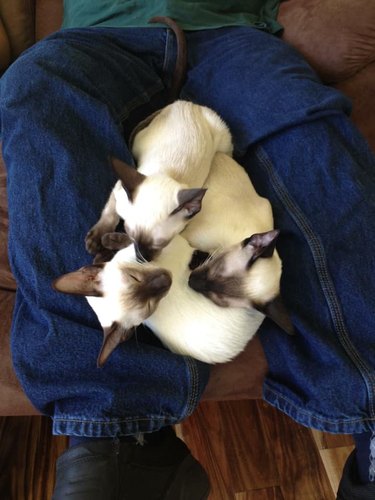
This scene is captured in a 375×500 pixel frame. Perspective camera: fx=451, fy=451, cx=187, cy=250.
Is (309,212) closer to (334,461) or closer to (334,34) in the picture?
(334,34)

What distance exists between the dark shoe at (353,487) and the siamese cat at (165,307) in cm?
42

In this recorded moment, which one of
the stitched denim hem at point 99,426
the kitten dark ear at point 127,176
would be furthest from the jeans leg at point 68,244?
the kitten dark ear at point 127,176

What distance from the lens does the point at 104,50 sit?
1.42m

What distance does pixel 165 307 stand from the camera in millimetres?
1130

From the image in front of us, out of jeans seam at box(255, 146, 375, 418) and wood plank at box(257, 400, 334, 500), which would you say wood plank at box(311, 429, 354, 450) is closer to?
wood plank at box(257, 400, 334, 500)

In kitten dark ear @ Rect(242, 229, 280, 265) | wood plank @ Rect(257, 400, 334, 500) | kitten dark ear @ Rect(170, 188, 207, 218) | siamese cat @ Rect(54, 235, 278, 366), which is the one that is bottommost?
wood plank @ Rect(257, 400, 334, 500)

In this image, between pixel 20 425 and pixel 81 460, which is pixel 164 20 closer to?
pixel 81 460

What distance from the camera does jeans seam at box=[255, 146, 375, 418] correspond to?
3.51 ft

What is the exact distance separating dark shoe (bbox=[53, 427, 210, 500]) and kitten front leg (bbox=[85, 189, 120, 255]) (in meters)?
0.46

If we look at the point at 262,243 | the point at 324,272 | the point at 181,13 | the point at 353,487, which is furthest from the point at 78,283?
the point at 181,13

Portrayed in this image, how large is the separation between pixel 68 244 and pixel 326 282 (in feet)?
2.16

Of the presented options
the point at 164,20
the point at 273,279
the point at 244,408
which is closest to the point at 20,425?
the point at 244,408

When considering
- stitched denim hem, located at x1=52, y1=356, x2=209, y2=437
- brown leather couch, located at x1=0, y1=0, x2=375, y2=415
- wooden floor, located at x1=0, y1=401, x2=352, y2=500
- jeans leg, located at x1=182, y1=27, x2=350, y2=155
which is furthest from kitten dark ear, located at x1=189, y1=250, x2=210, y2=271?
wooden floor, located at x1=0, y1=401, x2=352, y2=500

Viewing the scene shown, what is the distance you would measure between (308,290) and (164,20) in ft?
3.30
